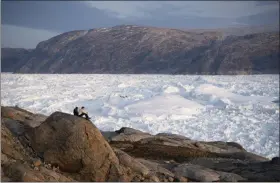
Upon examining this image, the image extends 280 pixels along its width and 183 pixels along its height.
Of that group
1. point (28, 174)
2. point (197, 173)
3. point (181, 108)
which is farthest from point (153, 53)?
point (28, 174)

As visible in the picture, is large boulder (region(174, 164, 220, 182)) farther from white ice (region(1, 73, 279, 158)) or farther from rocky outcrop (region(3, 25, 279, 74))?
rocky outcrop (region(3, 25, 279, 74))

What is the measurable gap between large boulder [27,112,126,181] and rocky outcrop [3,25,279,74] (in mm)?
58240

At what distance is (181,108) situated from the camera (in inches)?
822

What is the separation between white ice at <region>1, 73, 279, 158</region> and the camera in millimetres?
16031

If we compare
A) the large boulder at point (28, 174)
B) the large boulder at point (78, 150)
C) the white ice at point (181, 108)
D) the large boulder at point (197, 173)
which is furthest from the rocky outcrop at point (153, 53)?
the large boulder at point (28, 174)

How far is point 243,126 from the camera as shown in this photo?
16906mm

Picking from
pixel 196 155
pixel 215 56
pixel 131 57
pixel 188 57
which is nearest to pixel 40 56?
pixel 131 57

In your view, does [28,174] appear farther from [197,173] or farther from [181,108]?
[181,108]

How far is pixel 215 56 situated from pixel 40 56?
60.5 metres

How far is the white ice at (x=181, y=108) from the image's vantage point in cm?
1603

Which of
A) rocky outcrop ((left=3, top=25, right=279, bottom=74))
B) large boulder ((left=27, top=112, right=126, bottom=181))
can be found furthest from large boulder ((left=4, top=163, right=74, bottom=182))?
rocky outcrop ((left=3, top=25, right=279, bottom=74))

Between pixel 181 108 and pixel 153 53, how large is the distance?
227 feet

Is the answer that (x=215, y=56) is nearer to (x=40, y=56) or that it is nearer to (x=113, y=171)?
(x=40, y=56)

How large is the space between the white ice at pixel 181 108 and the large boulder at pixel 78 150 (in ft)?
29.1
